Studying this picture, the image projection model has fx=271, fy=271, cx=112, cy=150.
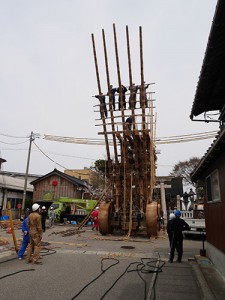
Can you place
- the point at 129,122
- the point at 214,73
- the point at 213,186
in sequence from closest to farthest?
the point at 214,73, the point at 213,186, the point at 129,122

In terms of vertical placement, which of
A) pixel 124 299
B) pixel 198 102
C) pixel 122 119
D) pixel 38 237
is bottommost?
pixel 124 299

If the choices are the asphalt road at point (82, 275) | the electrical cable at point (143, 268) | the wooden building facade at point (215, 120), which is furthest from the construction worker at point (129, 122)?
the electrical cable at point (143, 268)

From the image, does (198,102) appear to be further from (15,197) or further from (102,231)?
(15,197)

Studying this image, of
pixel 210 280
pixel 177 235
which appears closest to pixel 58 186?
pixel 177 235

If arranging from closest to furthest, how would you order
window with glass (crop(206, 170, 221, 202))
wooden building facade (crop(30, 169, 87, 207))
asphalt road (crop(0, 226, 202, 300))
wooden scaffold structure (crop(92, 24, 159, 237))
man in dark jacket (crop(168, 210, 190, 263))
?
asphalt road (crop(0, 226, 202, 300)) → window with glass (crop(206, 170, 221, 202)) → man in dark jacket (crop(168, 210, 190, 263)) → wooden scaffold structure (crop(92, 24, 159, 237)) → wooden building facade (crop(30, 169, 87, 207))

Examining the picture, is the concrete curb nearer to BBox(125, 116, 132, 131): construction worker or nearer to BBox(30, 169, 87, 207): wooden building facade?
BBox(125, 116, 132, 131): construction worker

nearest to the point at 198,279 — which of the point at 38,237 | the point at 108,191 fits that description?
the point at 38,237

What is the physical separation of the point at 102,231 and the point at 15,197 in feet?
68.5

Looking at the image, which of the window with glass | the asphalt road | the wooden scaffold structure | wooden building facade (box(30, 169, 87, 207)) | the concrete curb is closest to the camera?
the concrete curb

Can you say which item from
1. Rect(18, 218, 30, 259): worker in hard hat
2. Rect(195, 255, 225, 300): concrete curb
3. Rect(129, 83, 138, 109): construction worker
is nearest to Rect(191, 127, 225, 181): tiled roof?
Rect(195, 255, 225, 300): concrete curb

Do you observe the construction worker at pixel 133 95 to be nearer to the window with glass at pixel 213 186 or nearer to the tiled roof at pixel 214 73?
the tiled roof at pixel 214 73

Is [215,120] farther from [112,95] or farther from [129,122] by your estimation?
[112,95]

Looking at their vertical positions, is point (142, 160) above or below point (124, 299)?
above

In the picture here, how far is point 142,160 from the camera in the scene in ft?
58.1
